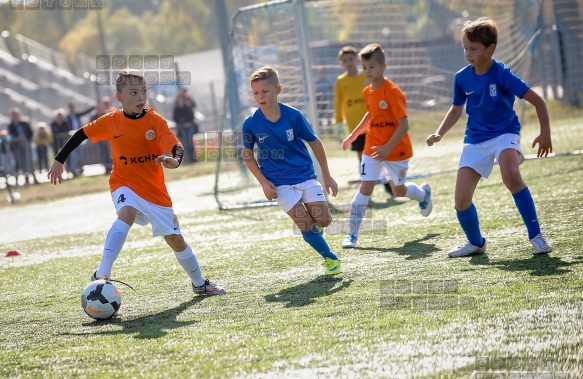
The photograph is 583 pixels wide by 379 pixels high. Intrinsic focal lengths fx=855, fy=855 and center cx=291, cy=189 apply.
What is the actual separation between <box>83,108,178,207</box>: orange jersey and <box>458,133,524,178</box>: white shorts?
2.09 m

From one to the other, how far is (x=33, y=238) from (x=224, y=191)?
158 inches

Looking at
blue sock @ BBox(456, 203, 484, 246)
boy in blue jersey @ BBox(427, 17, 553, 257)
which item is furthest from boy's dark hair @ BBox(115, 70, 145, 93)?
blue sock @ BBox(456, 203, 484, 246)

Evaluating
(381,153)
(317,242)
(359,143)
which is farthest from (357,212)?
(359,143)

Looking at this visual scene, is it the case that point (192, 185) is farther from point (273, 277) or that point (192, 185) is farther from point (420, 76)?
point (273, 277)

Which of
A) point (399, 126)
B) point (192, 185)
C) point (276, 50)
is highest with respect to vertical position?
point (276, 50)

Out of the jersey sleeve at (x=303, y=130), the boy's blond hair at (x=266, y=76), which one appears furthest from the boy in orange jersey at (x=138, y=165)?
the jersey sleeve at (x=303, y=130)

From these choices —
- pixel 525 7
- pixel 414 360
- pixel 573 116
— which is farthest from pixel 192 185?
pixel 414 360

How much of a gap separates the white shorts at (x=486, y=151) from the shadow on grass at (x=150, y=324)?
7.31ft

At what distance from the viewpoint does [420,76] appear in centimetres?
1452

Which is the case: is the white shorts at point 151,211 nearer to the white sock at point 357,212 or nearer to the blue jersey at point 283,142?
the blue jersey at point 283,142

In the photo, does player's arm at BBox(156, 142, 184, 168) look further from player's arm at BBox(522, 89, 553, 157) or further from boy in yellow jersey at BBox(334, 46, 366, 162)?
boy in yellow jersey at BBox(334, 46, 366, 162)

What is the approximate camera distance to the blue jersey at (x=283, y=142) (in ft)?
20.7

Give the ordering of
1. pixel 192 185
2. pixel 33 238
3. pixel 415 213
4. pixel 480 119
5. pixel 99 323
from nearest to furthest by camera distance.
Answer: pixel 99 323 → pixel 480 119 → pixel 415 213 → pixel 33 238 → pixel 192 185

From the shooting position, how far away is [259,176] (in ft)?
20.5
